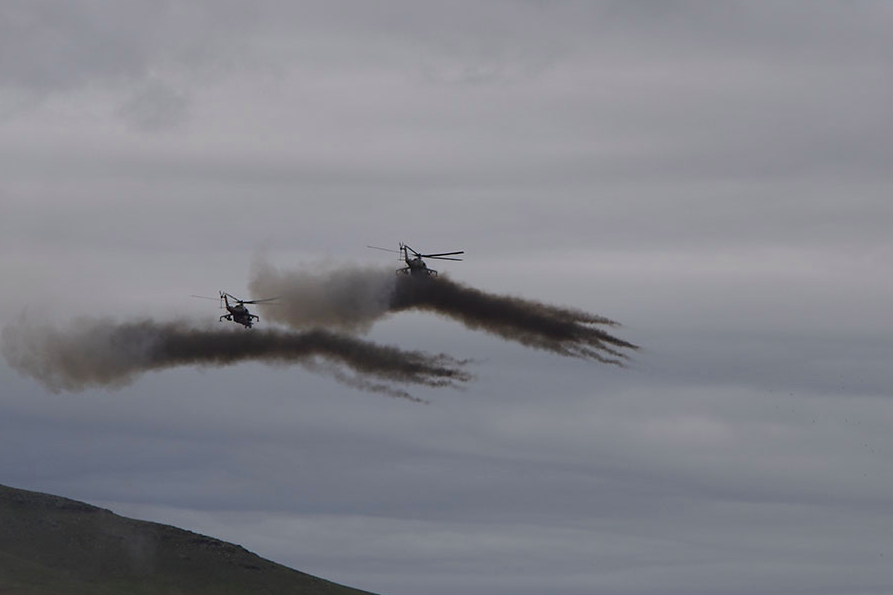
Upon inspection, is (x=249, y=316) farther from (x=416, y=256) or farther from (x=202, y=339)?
(x=416, y=256)

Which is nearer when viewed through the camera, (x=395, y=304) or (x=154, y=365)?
(x=395, y=304)

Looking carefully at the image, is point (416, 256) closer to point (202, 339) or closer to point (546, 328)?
point (546, 328)

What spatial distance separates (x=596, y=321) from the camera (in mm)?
147000

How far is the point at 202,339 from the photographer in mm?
160250

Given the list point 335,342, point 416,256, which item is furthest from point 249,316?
point 416,256

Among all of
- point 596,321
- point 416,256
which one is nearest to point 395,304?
point 416,256

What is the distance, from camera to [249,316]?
503 ft

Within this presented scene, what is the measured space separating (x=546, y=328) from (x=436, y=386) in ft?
40.6

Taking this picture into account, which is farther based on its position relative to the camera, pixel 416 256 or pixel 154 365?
pixel 154 365

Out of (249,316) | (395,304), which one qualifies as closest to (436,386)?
(395,304)

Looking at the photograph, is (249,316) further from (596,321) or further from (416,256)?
(596,321)

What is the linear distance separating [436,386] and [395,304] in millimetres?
9180

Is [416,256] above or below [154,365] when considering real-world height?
above

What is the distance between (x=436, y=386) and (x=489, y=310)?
9270 millimetres
